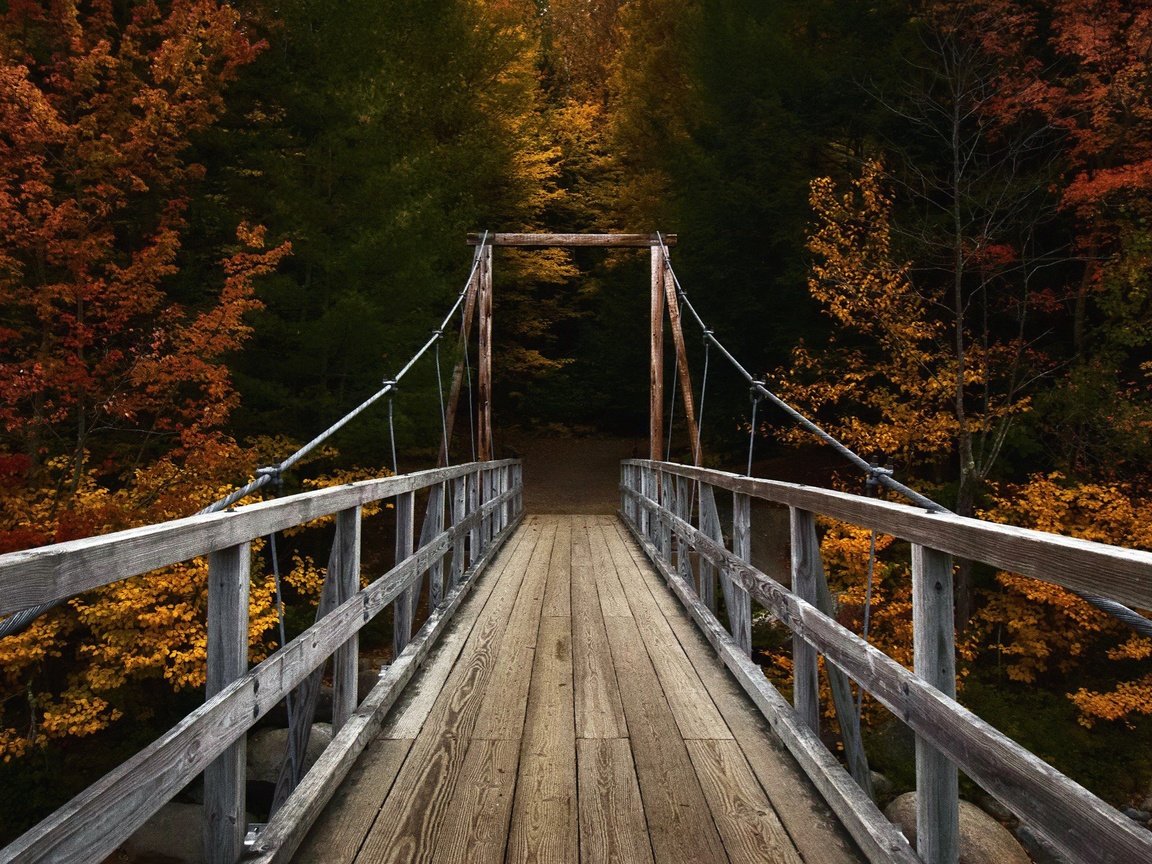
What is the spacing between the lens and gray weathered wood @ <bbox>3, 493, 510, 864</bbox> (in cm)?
113

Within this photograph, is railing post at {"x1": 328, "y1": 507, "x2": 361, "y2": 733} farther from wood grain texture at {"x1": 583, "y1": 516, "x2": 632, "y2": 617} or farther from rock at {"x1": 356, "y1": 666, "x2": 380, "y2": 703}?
rock at {"x1": 356, "y1": 666, "x2": 380, "y2": 703}

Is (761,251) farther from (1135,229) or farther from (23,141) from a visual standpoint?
(23,141)

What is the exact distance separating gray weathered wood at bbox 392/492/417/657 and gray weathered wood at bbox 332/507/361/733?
75cm

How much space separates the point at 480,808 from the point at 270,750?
703cm

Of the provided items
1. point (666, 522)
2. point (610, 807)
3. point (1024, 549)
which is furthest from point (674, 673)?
point (666, 522)

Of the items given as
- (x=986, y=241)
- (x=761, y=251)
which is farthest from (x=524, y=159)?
(x=986, y=241)

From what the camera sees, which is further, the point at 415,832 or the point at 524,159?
the point at 524,159

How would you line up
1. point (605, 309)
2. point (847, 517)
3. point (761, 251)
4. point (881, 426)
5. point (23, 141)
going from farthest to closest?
point (605, 309) → point (761, 251) → point (881, 426) → point (23, 141) → point (847, 517)

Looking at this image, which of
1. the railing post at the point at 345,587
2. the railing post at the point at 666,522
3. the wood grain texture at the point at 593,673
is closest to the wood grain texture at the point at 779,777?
the wood grain texture at the point at 593,673

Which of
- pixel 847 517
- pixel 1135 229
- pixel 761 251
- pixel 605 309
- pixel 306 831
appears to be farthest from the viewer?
pixel 605 309

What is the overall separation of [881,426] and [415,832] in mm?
10237

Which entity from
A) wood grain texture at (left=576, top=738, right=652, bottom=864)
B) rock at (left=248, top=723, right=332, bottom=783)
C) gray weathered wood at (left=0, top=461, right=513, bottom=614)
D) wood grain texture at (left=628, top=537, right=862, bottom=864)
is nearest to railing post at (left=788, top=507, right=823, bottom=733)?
wood grain texture at (left=628, top=537, right=862, bottom=864)

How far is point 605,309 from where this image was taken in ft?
66.2

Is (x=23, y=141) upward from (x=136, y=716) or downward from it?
upward
